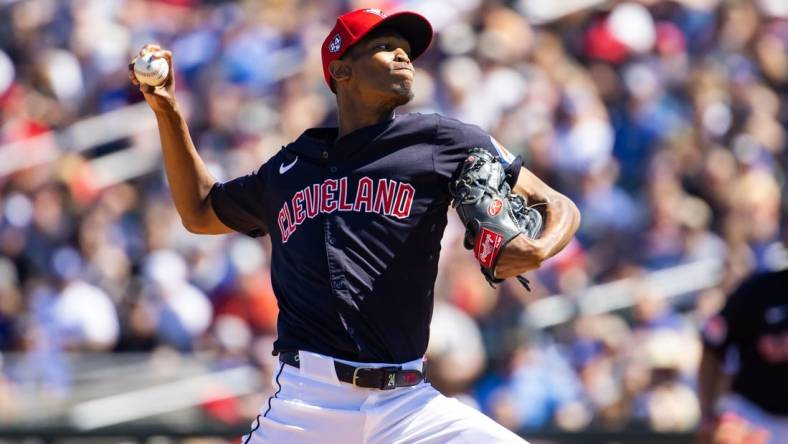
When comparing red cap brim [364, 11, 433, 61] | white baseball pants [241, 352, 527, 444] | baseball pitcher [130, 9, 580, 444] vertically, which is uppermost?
red cap brim [364, 11, 433, 61]

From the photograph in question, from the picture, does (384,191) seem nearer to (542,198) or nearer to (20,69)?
(542,198)

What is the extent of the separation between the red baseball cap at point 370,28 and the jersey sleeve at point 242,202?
0.47 m

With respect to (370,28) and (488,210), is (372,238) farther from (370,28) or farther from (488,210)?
(370,28)

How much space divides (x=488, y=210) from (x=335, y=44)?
2.74 feet

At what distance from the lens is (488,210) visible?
3.96 m

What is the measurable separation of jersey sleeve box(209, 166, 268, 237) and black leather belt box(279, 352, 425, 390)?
2.35ft

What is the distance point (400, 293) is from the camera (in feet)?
13.9

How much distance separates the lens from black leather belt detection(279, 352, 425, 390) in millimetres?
4148

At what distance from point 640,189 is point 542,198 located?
636 cm

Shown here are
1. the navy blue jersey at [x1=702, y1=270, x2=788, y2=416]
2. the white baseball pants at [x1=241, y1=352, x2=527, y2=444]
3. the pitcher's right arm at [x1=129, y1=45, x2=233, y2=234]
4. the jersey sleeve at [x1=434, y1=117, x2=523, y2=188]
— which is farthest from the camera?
the navy blue jersey at [x1=702, y1=270, x2=788, y2=416]

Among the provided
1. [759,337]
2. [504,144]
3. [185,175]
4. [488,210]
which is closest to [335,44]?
[185,175]

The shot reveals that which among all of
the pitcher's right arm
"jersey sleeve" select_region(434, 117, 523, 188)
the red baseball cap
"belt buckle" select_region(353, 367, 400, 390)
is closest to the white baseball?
the pitcher's right arm

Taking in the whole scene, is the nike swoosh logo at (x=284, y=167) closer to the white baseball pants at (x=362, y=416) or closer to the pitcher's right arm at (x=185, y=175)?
the pitcher's right arm at (x=185, y=175)

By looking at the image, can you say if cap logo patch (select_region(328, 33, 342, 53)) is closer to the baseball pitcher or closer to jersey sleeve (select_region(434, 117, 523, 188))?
the baseball pitcher
